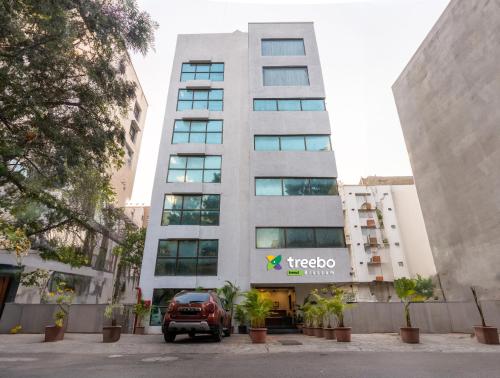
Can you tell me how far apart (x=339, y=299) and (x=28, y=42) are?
12769mm

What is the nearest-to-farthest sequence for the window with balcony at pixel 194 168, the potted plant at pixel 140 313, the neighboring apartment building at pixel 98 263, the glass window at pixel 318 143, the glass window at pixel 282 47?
the potted plant at pixel 140 313 → the neighboring apartment building at pixel 98 263 → the glass window at pixel 318 143 → the window with balcony at pixel 194 168 → the glass window at pixel 282 47

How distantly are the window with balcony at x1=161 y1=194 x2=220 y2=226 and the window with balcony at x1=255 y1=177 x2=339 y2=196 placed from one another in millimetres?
3367

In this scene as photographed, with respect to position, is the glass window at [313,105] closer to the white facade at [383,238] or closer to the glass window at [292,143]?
the glass window at [292,143]

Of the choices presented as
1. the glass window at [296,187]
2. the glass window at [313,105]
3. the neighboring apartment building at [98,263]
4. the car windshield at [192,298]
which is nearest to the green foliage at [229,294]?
the car windshield at [192,298]

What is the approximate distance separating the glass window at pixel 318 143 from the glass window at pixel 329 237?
6.07 metres

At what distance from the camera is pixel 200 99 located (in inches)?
A: 914

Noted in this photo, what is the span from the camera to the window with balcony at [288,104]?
21.6 meters

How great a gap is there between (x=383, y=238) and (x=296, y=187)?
110 feet

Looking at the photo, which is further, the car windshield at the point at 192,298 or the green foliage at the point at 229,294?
the green foliage at the point at 229,294

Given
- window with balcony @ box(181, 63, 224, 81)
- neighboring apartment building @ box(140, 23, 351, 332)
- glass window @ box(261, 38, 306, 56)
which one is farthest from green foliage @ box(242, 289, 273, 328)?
glass window @ box(261, 38, 306, 56)

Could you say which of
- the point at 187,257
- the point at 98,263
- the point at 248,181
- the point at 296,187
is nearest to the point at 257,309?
the point at 187,257

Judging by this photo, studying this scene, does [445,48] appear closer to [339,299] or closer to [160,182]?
[339,299]

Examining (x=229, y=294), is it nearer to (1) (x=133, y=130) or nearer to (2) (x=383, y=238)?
(1) (x=133, y=130)

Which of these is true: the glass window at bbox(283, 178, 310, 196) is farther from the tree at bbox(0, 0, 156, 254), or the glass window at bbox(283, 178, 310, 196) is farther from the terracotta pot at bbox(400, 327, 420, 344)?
the tree at bbox(0, 0, 156, 254)
